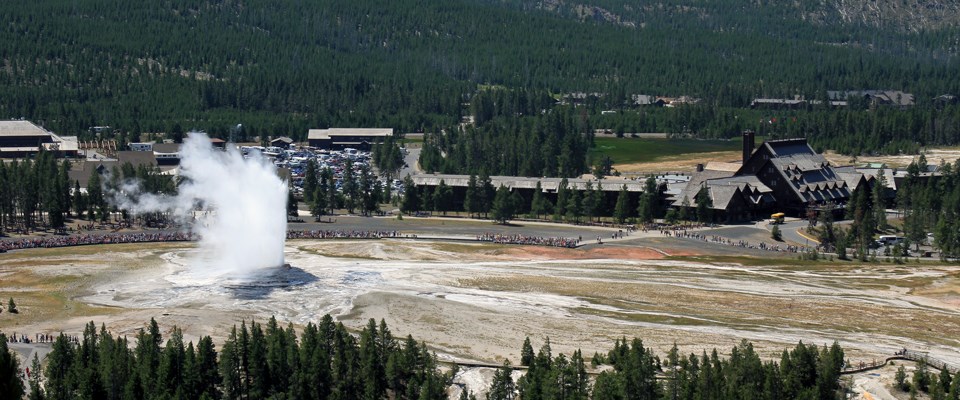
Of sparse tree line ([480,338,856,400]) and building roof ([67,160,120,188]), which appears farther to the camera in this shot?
building roof ([67,160,120,188])

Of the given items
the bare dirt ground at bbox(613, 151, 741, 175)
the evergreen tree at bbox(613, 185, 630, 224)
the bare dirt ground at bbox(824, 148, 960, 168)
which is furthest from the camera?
the bare dirt ground at bbox(824, 148, 960, 168)

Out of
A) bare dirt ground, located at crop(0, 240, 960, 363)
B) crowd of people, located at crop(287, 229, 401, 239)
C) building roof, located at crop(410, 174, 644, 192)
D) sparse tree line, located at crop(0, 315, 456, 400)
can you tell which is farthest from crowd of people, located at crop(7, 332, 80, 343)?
building roof, located at crop(410, 174, 644, 192)

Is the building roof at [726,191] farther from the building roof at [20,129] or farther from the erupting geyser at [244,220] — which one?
the building roof at [20,129]

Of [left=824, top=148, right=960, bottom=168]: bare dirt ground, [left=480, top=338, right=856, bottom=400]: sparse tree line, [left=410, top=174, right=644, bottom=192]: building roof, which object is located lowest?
[left=480, top=338, right=856, bottom=400]: sparse tree line

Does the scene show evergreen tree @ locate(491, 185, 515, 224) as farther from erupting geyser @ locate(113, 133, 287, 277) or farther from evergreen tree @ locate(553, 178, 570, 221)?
erupting geyser @ locate(113, 133, 287, 277)

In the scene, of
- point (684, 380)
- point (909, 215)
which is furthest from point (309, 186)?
point (684, 380)

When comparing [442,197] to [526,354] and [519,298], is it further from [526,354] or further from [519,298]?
[526,354]
